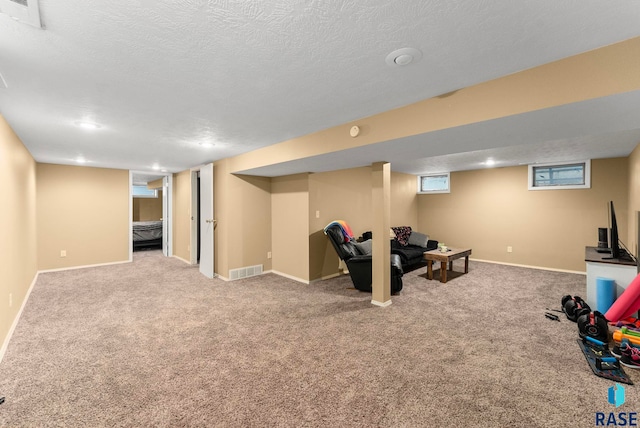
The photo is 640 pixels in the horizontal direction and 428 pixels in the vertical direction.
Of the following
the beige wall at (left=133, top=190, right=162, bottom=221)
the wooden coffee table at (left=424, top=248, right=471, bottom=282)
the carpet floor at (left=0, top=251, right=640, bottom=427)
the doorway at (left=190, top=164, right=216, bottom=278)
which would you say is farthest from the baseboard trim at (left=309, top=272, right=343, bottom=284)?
the beige wall at (left=133, top=190, right=162, bottom=221)

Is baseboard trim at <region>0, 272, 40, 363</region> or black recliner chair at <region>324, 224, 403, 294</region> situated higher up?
black recliner chair at <region>324, 224, 403, 294</region>

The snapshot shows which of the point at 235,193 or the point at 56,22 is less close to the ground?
the point at 56,22

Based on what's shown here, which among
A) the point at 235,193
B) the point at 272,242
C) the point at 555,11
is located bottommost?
the point at 272,242

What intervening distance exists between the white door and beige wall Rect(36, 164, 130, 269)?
2567mm

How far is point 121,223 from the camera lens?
21.3 feet

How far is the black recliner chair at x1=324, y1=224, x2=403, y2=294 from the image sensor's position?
405cm

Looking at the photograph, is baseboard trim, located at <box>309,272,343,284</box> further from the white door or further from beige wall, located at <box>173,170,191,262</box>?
beige wall, located at <box>173,170,191,262</box>

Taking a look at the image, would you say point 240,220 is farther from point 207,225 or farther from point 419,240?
point 419,240

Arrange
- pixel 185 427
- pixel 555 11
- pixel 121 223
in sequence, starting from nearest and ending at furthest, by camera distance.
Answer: pixel 555 11 < pixel 185 427 < pixel 121 223

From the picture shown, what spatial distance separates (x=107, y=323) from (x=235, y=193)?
268cm

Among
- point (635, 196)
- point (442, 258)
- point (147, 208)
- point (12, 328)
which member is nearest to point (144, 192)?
point (147, 208)

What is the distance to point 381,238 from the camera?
143 inches

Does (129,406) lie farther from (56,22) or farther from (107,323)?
(56,22)

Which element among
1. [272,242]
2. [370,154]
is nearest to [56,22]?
[370,154]
